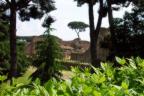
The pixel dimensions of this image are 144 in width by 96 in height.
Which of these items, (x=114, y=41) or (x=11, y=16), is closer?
(x=114, y=41)

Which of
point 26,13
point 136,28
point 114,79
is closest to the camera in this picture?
point 114,79

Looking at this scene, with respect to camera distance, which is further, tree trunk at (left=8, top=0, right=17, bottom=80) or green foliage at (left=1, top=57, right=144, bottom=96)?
tree trunk at (left=8, top=0, right=17, bottom=80)

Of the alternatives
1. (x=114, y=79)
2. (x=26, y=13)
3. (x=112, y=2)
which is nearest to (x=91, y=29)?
(x=112, y=2)

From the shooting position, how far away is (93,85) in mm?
3135

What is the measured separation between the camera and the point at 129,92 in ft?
9.73

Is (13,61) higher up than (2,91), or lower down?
lower down

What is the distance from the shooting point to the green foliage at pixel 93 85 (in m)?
2.84

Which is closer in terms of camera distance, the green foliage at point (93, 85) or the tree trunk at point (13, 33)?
the green foliage at point (93, 85)

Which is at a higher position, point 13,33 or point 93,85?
point 93,85

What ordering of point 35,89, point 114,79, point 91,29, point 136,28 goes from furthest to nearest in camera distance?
point 91,29, point 136,28, point 114,79, point 35,89

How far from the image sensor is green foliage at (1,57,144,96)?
284cm

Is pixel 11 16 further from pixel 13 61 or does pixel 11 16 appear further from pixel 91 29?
pixel 91 29

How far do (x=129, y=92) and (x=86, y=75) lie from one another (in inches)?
23.4

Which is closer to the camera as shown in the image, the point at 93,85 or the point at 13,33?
the point at 93,85
